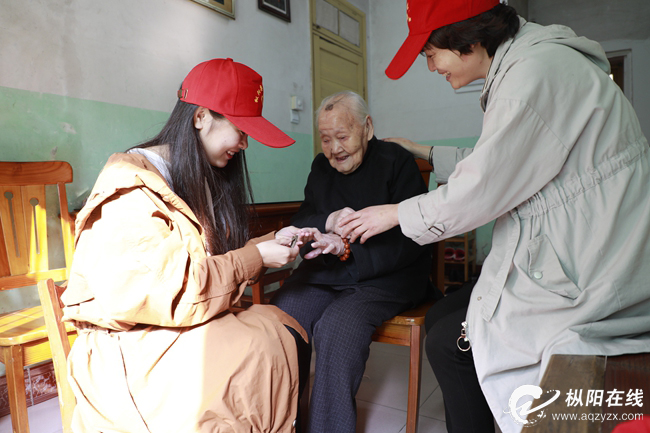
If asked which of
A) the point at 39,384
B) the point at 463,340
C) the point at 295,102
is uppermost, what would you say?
the point at 295,102

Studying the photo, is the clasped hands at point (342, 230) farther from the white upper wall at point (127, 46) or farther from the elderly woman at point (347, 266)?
the white upper wall at point (127, 46)

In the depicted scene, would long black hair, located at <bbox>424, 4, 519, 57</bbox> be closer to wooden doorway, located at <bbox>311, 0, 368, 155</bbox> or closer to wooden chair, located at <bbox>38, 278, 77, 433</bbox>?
wooden chair, located at <bbox>38, 278, 77, 433</bbox>

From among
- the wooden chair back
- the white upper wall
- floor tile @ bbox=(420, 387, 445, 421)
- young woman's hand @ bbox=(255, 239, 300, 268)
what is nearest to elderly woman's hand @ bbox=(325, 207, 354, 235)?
young woman's hand @ bbox=(255, 239, 300, 268)

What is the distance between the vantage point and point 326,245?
1.66 metres

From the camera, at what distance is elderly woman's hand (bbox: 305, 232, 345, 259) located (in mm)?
1639

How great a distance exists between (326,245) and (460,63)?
778 millimetres

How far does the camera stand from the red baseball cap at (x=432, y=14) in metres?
1.21

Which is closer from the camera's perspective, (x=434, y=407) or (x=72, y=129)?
(x=434, y=407)

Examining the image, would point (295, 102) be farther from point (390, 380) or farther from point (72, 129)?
point (390, 380)

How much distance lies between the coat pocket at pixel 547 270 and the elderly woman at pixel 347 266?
0.65 metres

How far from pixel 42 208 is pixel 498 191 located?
2008 mm

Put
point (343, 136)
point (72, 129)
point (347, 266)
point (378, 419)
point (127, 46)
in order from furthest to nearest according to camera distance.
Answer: point (127, 46), point (72, 129), point (378, 419), point (343, 136), point (347, 266)

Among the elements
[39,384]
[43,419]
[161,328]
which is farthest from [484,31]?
[39,384]

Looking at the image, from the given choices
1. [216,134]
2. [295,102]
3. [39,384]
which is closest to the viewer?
[216,134]
